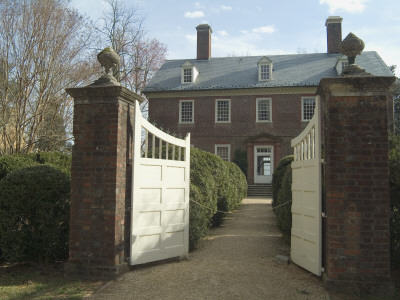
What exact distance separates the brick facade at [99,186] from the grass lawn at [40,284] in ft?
0.75

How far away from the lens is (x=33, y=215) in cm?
527

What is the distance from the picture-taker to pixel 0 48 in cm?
1125

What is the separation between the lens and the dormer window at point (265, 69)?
2438cm

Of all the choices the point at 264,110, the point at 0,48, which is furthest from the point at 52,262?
the point at 264,110

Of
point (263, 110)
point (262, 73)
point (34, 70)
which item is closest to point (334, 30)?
point (262, 73)

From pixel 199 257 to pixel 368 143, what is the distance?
323 centimetres

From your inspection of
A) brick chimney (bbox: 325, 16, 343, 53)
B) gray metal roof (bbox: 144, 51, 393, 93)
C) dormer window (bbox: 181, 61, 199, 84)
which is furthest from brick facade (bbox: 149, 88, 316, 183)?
brick chimney (bbox: 325, 16, 343, 53)

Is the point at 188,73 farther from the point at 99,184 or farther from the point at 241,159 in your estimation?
the point at 99,184

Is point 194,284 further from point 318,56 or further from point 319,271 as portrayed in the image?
point 318,56

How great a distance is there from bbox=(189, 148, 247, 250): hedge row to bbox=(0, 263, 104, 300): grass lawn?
226 cm

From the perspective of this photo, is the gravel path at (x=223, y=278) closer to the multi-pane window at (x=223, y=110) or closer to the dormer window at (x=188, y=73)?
the multi-pane window at (x=223, y=110)

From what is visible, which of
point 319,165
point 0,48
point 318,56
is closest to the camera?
point 319,165

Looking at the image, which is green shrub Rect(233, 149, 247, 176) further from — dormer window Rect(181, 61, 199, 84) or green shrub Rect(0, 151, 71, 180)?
green shrub Rect(0, 151, 71, 180)

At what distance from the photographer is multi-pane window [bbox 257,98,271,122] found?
23.9 meters
